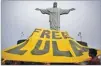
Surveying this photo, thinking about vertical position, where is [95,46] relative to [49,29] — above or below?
below

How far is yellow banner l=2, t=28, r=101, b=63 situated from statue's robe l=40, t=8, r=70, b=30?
0.18 ft

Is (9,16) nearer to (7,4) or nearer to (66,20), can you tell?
(7,4)

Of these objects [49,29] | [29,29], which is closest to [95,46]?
[49,29]

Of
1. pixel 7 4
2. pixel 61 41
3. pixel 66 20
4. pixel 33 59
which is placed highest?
pixel 7 4

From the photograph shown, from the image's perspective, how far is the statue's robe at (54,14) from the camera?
213cm

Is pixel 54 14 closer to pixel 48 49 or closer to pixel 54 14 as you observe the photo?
pixel 54 14

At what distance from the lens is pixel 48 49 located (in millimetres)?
2090

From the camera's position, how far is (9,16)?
214 cm

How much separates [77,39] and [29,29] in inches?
17.6

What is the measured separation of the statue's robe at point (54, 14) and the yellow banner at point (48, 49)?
0.05 m

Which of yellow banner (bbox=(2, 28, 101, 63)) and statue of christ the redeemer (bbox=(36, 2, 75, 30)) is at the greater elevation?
statue of christ the redeemer (bbox=(36, 2, 75, 30))

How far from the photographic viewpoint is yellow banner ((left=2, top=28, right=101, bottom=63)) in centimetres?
205

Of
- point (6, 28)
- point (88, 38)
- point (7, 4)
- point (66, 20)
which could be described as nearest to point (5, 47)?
point (6, 28)

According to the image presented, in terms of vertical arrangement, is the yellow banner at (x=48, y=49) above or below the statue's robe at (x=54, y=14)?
below
